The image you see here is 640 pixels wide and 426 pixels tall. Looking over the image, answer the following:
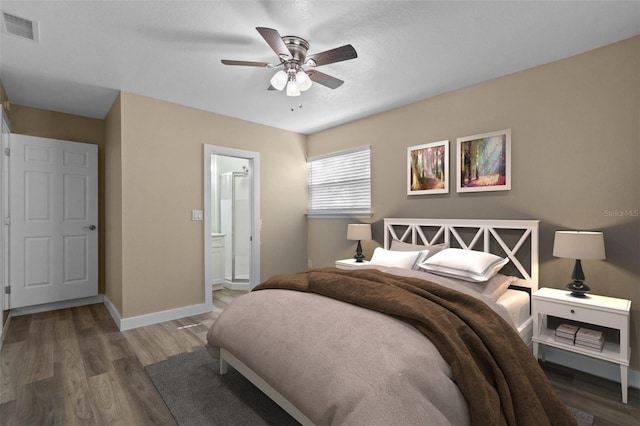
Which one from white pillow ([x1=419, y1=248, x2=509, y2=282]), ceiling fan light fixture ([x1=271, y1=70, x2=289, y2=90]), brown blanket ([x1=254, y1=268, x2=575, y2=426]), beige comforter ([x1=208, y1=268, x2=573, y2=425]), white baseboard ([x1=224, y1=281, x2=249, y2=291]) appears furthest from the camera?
white baseboard ([x1=224, y1=281, x2=249, y2=291])

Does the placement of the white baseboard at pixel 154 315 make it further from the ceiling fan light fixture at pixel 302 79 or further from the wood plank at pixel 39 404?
the ceiling fan light fixture at pixel 302 79

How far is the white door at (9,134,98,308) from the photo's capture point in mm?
3893

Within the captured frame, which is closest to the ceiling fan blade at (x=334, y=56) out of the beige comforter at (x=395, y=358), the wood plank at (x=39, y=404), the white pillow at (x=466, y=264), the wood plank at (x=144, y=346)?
the beige comforter at (x=395, y=358)

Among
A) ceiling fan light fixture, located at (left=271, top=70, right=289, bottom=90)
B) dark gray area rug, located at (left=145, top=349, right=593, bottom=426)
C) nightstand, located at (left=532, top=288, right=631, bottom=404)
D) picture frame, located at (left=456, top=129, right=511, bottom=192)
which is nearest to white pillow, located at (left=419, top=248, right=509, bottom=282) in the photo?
nightstand, located at (left=532, top=288, right=631, bottom=404)

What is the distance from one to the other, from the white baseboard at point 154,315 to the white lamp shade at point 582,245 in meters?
3.84

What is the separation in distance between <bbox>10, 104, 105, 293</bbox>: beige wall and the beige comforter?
3500 mm

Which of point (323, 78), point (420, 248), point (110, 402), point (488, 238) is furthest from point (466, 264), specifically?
point (110, 402)

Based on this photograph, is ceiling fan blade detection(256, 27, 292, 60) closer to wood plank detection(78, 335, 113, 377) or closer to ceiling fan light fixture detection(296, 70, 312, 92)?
ceiling fan light fixture detection(296, 70, 312, 92)

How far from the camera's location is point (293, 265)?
5129 mm

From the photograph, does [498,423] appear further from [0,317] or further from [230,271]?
[230,271]

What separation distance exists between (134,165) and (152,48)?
144cm

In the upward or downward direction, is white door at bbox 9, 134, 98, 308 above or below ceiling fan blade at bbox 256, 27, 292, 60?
below

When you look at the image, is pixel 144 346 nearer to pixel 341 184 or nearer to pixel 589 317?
pixel 341 184

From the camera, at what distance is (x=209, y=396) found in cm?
222
